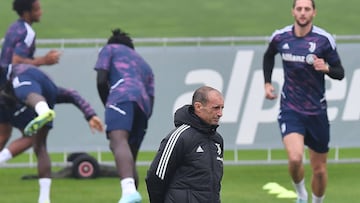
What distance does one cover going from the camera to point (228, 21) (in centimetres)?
2880

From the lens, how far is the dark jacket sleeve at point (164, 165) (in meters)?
9.12

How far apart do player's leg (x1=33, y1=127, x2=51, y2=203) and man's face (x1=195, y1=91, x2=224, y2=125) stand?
199 inches

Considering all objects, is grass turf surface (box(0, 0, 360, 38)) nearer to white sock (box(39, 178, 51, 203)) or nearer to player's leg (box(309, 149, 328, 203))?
white sock (box(39, 178, 51, 203))

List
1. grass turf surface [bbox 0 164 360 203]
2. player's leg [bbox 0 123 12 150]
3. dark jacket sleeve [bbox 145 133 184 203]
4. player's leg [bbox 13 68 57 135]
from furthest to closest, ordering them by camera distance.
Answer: player's leg [bbox 0 123 12 150] → grass turf surface [bbox 0 164 360 203] → player's leg [bbox 13 68 57 135] → dark jacket sleeve [bbox 145 133 184 203]

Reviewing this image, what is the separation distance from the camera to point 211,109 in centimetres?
920

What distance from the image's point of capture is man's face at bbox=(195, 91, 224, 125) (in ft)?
30.2

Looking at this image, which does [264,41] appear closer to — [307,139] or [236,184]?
[236,184]

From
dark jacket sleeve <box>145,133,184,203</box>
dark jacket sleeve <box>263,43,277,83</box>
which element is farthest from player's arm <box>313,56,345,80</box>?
dark jacket sleeve <box>145,133,184,203</box>

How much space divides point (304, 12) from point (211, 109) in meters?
4.32

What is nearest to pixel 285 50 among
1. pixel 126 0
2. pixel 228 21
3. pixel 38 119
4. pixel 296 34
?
pixel 296 34

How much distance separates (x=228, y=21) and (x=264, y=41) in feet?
35.3

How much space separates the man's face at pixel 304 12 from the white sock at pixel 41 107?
274 centimetres

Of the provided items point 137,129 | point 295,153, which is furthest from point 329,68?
point 137,129

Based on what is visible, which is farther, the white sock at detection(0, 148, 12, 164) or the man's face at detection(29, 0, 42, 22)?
the man's face at detection(29, 0, 42, 22)
